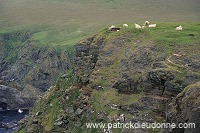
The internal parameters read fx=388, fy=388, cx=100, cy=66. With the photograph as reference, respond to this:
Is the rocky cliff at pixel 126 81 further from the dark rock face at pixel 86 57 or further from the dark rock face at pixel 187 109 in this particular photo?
the dark rock face at pixel 187 109

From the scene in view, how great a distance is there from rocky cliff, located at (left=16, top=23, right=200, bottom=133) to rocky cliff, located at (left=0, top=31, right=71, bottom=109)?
7717 centimetres

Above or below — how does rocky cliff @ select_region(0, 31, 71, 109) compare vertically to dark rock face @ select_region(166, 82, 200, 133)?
below

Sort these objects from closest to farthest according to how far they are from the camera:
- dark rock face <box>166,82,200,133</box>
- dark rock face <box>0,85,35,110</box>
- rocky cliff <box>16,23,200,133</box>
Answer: dark rock face <box>166,82,200,133</box>, rocky cliff <box>16,23,200,133</box>, dark rock face <box>0,85,35,110</box>

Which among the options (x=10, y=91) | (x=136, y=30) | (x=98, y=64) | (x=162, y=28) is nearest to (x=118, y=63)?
(x=98, y=64)

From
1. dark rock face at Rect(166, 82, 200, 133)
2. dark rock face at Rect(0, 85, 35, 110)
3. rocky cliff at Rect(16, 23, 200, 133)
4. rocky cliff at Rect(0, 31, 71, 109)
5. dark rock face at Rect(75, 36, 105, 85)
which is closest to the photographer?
dark rock face at Rect(166, 82, 200, 133)

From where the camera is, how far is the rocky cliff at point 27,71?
13712cm

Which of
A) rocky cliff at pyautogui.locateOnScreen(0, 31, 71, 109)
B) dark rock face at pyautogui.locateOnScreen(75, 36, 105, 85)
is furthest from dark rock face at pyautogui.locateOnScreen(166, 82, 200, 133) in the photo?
rocky cliff at pyautogui.locateOnScreen(0, 31, 71, 109)

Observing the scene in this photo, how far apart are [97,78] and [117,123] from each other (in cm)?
930

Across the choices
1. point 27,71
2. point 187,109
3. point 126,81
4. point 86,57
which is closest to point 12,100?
Answer: point 27,71

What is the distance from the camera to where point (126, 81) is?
4772cm

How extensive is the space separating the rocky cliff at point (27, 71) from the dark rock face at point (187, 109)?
332 feet

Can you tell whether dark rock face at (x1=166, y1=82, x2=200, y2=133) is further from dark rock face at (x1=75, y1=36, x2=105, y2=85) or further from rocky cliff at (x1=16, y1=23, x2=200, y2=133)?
dark rock face at (x1=75, y1=36, x2=105, y2=85)

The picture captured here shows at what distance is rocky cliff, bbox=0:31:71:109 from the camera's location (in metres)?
137

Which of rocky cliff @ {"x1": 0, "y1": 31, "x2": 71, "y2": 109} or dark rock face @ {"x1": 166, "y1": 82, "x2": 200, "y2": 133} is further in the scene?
rocky cliff @ {"x1": 0, "y1": 31, "x2": 71, "y2": 109}
